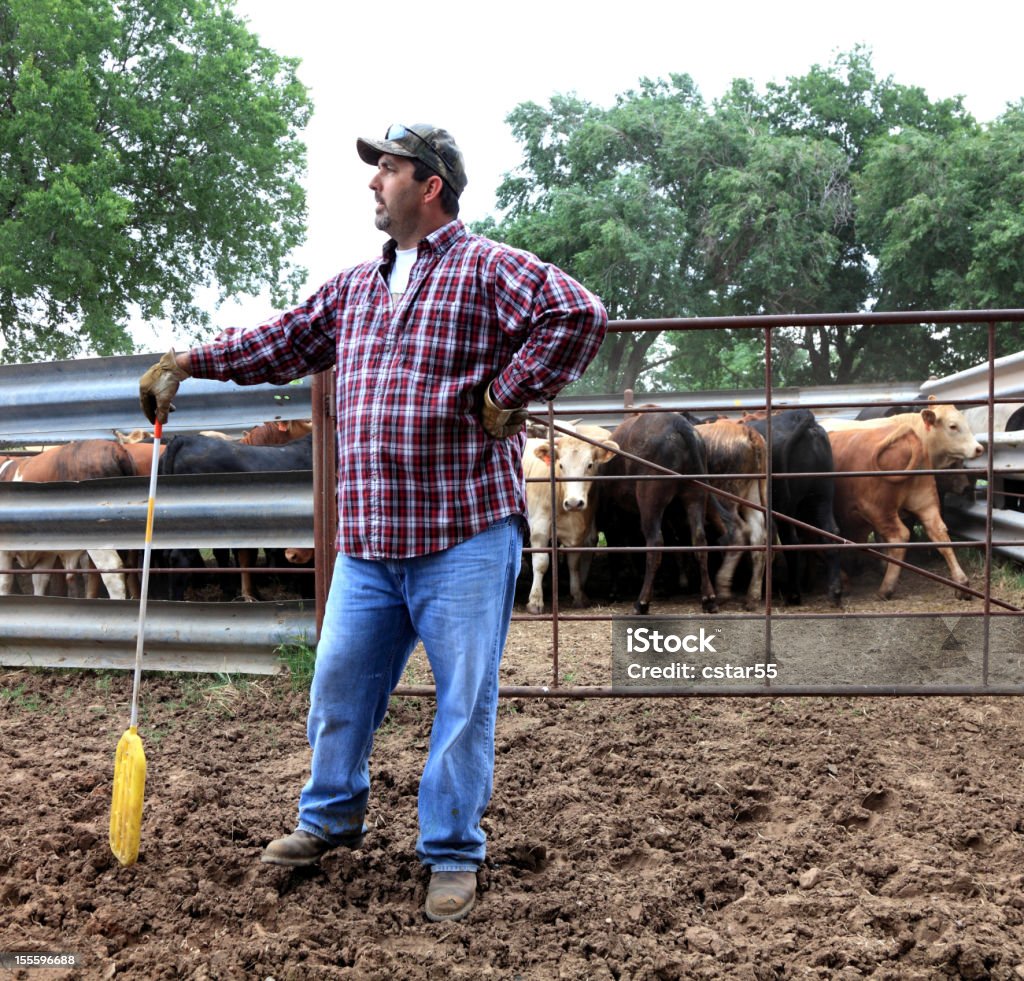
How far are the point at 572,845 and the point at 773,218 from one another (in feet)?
74.6

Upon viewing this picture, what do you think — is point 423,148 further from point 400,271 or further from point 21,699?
point 21,699

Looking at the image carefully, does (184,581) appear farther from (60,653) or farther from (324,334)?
(324,334)

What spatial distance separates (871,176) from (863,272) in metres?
2.83

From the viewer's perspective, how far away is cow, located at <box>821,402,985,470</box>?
8.62 meters

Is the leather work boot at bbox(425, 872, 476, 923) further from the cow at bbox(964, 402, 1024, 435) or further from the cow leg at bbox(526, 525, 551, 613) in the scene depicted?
the cow at bbox(964, 402, 1024, 435)

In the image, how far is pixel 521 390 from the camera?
2.66 metres

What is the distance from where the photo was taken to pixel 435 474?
2777mm

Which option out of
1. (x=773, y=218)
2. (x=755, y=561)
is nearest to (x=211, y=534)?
(x=755, y=561)

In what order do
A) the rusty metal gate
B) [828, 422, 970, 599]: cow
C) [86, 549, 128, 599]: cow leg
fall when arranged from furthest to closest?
[828, 422, 970, 599]: cow
[86, 549, 128, 599]: cow leg
the rusty metal gate

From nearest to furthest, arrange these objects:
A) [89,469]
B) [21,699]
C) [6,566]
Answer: [21,699]
[89,469]
[6,566]

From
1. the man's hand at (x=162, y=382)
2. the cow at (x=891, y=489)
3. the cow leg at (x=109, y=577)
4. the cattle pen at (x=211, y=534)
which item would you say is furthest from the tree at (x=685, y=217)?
the man's hand at (x=162, y=382)

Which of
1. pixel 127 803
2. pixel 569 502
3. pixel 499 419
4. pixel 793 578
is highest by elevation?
pixel 499 419

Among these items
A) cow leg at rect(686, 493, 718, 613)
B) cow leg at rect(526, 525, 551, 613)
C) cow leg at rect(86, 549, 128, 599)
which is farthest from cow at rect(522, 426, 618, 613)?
cow leg at rect(86, 549, 128, 599)

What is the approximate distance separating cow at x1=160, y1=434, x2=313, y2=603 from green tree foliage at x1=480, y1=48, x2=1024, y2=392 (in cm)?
1763
